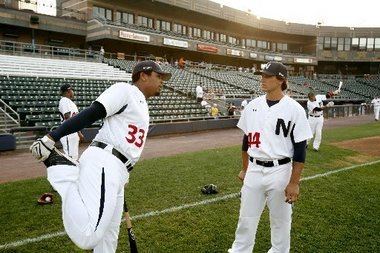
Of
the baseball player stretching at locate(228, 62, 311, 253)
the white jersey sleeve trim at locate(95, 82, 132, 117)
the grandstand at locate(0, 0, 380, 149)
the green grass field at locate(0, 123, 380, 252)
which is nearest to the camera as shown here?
the white jersey sleeve trim at locate(95, 82, 132, 117)

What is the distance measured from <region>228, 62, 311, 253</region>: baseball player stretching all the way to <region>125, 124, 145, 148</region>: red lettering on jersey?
1300 mm

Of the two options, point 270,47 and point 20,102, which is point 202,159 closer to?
point 20,102

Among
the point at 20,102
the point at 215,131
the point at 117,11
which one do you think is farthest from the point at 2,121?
the point at 117,11

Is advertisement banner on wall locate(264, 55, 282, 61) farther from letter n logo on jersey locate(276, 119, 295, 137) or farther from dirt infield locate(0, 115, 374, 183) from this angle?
letter n logo on jersey locate(276, 119, 295, 137)

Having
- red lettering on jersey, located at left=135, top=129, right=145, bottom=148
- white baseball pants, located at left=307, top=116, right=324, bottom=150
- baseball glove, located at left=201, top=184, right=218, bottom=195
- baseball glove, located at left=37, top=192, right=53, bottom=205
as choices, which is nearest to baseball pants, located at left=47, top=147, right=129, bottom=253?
red lettering on jersey, located at left=135, top=129, right=145, bottom=148

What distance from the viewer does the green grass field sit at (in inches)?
173

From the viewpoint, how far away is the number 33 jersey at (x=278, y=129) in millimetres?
3465

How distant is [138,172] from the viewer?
8.52m

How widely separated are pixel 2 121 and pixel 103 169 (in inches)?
492

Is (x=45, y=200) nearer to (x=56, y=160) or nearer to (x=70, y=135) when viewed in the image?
(x=70, y=135)

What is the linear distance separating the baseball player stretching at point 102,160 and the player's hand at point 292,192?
5.25 ft

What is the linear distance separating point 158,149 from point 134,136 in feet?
32.4

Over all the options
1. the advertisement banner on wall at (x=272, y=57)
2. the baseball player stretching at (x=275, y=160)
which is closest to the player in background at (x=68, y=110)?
the baseball player stretching at (x=275, y=160)

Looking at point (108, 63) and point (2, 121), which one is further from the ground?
point (108, 63)
